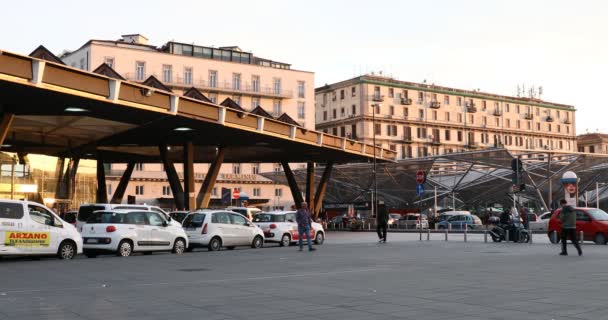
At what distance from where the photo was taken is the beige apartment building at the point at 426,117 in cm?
10269

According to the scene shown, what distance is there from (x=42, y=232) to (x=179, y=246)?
5451mm

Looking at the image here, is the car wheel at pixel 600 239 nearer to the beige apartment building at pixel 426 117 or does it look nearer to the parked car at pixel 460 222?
the parked car at pixel 460 222

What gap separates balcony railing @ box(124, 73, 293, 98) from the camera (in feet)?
264

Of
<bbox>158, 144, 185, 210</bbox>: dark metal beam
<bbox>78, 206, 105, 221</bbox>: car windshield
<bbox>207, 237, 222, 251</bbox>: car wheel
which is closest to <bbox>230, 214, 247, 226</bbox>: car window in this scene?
<bbox>207, 237, 222, 251</bbox>: car wheel

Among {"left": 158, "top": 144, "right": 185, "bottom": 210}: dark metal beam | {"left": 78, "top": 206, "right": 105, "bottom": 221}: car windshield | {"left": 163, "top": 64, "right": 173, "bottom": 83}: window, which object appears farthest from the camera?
{"left": 163, "top": 64, "right": 173, "bottom": 83}: window

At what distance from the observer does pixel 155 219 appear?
23.5 metres

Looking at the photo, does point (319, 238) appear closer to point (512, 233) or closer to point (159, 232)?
point (512, 233)

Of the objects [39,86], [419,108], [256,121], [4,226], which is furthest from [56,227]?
[419,108]

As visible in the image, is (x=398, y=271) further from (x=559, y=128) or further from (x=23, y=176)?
(x=559, y=128)

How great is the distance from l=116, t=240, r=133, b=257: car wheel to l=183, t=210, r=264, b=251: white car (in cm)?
365

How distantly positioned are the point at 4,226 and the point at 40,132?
61.5ft

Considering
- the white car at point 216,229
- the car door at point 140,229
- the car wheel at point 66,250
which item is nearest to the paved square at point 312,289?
the car wheel at point 66,250

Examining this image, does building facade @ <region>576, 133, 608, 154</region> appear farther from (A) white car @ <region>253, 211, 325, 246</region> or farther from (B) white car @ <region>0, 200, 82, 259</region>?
(B) white car @ <region>0, 200, 82, 259</region>

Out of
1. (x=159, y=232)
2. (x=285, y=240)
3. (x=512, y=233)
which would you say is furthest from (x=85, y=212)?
(x=512, y=233)
